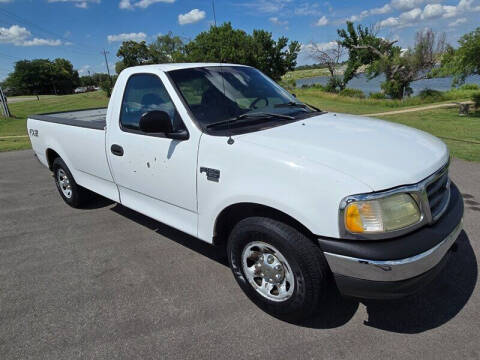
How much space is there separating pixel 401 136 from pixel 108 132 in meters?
2.93

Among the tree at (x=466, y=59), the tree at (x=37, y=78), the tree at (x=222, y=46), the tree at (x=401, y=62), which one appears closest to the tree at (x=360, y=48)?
the tree at (x=401, y=62)

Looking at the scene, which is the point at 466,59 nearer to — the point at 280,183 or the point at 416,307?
the point at 416,307

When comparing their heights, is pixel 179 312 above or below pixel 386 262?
below

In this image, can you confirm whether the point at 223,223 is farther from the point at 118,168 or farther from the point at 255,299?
the point at 118,168

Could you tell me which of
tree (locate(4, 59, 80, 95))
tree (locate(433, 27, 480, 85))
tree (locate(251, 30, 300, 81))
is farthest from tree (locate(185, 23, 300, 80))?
tree (locate(4, 59, 80, 95))

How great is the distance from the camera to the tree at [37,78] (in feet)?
303

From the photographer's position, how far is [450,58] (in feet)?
46.7

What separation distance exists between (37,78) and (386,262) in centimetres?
11265

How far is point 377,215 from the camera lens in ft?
6.24

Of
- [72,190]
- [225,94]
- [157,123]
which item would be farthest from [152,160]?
[72,190]

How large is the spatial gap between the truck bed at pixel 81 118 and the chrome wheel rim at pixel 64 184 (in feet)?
2.57

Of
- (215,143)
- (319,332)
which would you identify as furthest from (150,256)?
(319,332)

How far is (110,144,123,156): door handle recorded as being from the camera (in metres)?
3.35

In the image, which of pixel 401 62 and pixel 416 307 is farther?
pixel 401 62
